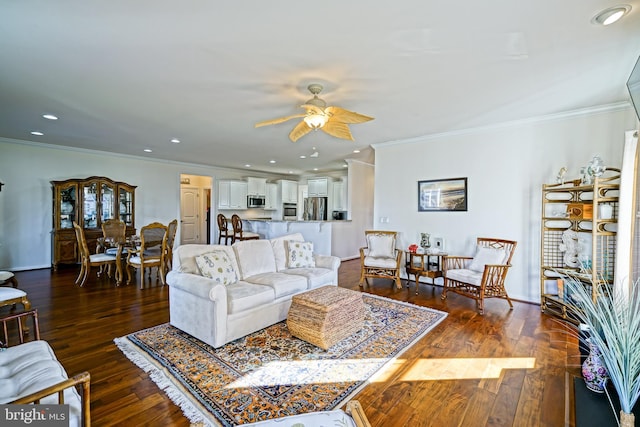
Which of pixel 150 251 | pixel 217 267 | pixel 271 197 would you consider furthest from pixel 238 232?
pixel 217 267

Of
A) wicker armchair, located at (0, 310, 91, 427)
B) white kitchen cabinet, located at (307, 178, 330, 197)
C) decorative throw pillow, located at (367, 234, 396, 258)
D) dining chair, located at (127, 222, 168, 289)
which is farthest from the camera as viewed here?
white kitchen cabinet, located at (307, 178, 330, 197)

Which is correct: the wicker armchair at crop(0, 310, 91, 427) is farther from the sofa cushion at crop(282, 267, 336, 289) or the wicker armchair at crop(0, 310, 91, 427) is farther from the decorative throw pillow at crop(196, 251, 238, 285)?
the sofa cushion at crop(282, 267, 336, 289)

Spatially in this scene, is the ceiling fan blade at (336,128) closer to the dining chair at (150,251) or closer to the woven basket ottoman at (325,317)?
the woven basket ottoman at (325,317)

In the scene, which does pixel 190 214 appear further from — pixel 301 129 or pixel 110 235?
pixel 301 129

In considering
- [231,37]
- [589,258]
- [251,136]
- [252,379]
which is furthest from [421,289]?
[231,37]

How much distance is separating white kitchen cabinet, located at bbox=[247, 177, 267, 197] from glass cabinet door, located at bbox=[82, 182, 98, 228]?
404cm

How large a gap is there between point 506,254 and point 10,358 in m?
5.00

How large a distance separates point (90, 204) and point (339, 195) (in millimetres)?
6093

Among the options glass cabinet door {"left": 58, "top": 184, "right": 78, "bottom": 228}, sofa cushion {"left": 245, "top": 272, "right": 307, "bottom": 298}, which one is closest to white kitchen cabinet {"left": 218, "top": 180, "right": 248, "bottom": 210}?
glass cabinet door {"left": 58, "top": 184, "right": 78, "bottom": 228}

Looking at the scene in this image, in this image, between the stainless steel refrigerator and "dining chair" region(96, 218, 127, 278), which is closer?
"dining chair" region(96, 218, 127, 278)

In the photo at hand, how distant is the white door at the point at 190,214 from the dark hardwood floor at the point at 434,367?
204 inches

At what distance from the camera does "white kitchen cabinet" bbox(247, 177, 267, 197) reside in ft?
30.7

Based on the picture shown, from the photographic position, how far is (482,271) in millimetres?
4047

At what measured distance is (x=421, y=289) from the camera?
15.8 ft
